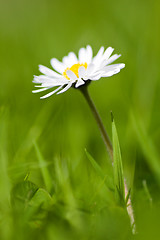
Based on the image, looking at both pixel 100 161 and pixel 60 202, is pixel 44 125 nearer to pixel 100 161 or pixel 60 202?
pixel 100 161

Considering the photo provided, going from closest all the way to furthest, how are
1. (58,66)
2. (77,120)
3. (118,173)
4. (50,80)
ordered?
(118,173) < (50,80) < (58,66) < (77,120)

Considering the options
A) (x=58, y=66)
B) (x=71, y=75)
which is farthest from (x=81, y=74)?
(x=58, y=66)

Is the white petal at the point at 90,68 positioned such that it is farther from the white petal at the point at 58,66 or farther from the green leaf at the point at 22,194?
the green leaf at the point at 22,194

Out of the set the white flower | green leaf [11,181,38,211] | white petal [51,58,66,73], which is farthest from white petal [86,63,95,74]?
green leaf [11,181,38,211]

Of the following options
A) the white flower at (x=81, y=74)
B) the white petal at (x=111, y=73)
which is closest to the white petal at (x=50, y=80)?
the white flower at (x=81, y=74)

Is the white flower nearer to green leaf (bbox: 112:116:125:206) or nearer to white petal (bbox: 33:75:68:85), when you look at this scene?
white petal (bbox: 33:75:68:85)

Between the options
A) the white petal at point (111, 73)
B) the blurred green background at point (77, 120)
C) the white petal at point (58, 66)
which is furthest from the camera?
the white petal at point (58, 66)

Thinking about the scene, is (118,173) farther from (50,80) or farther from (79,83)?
(50,80)

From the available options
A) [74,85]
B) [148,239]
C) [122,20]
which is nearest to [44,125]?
[74,85]
